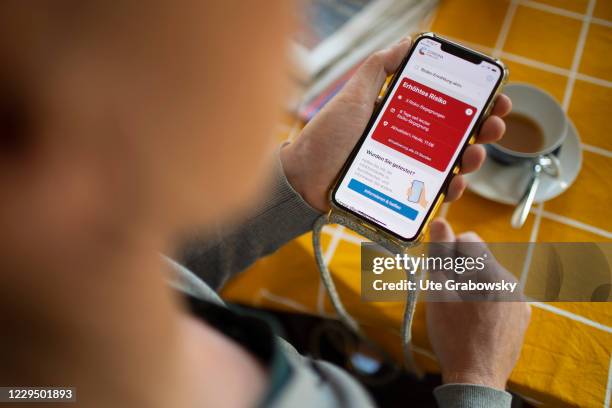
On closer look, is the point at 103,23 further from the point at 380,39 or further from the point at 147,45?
the point at 380,39

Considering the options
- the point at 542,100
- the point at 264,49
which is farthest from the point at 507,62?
the point at 264,49

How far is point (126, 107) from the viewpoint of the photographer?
0.12m

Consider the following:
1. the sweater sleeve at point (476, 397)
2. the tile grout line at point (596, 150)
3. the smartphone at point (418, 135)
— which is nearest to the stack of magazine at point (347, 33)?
the smartphone at point (418, 135)

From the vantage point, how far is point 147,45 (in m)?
0.11

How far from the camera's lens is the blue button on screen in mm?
465

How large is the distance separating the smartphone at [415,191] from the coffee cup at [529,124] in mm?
99

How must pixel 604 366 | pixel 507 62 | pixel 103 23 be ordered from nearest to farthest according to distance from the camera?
pixel 103 23 → pixel 604 366 → pixel 507 62

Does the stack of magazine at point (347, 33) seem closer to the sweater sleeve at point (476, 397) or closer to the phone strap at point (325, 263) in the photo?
the phone strap at point (325, 263)

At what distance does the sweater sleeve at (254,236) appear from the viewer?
49cm

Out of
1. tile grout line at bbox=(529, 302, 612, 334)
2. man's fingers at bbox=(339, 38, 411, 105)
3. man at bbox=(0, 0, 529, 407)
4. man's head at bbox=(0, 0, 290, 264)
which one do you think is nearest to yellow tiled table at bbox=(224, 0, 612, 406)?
tile grout line at bbox=(529, 302, 612, 334)

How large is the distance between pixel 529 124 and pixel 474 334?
0.84 ft

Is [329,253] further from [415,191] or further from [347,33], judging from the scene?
[347,33]

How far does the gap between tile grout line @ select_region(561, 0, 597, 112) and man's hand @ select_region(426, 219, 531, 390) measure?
8.6 inches

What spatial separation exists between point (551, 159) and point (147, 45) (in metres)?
0.48
